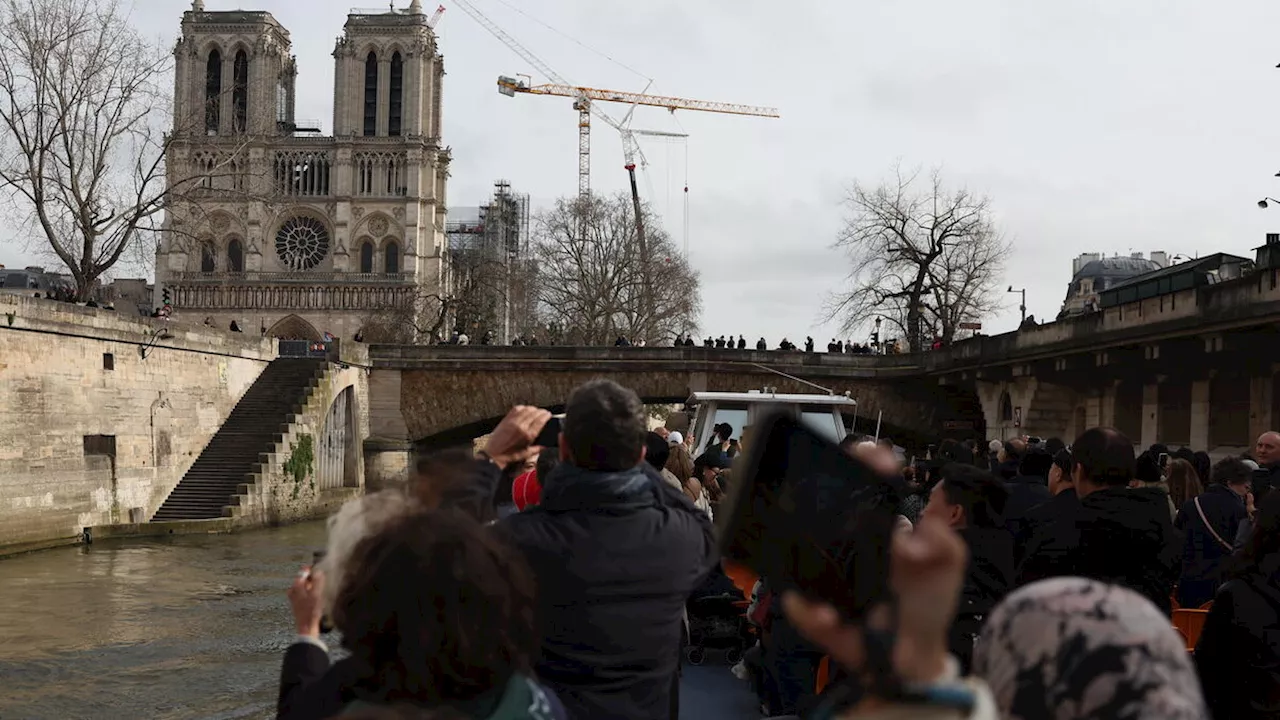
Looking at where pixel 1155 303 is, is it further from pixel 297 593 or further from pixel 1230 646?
pixel 297 593

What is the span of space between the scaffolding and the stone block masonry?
28.2m

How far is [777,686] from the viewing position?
5613mm

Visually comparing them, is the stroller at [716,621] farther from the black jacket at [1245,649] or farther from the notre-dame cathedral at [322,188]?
the notre-dame cathedral at [322,188]

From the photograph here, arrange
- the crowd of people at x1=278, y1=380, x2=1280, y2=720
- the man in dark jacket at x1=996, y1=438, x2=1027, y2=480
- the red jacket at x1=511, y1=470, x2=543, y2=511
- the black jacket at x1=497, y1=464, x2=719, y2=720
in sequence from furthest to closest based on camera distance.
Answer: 1. the man in dark jacket at x1=996, y1=438, x2=1027, y2=480
2. the red jacket at x1=511, y1=470, x2=543, y2=511
3. the black jacket at x1=497, y1=464, x2=719, y2=720
4. the crowd of people at x1=278, y1=380, x2=1280, y2=720

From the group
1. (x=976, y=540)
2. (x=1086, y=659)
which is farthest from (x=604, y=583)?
(x=976, y=540)

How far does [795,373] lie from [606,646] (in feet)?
123

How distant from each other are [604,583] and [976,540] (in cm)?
208

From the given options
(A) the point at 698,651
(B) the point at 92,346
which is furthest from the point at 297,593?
Answer: (B) the point at 92,346

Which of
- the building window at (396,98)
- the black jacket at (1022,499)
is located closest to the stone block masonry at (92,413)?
the black jacket at (1022,499)

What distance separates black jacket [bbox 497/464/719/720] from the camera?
3.62 m

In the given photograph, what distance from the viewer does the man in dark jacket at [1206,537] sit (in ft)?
22.8

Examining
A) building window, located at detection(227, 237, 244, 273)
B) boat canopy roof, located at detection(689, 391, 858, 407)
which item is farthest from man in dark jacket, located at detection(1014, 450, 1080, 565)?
building window, located at detection(227, 237, 244, 273)

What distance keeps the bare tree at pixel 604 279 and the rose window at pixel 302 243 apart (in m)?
26.9

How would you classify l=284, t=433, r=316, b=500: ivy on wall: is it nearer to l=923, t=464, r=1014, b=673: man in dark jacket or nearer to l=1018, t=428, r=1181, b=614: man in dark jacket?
l=923, t=464, r=1014, b=673: man in dark jacket
